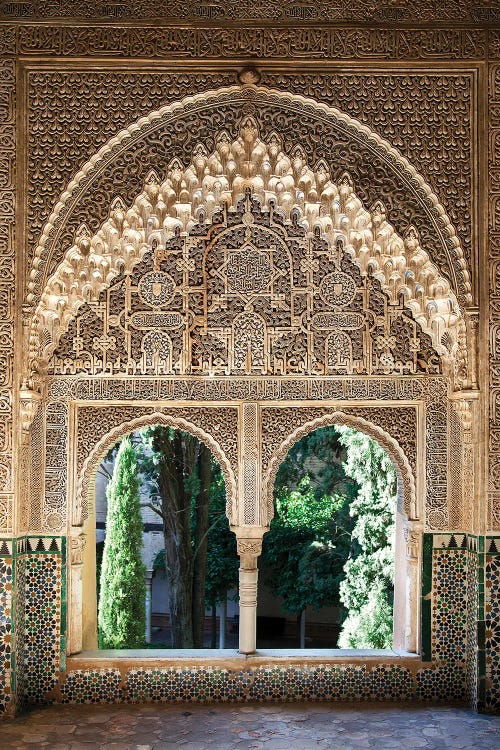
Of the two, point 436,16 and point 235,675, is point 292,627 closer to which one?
point 235,675

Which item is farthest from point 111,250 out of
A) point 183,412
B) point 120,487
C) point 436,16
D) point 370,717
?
point 120,487

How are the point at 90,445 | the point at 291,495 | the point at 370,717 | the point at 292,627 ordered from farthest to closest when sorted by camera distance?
1. the point at 292,627
2. the point at 291,495
3. the point at 90,445
4. the point at 370,717

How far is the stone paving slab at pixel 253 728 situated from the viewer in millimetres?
4684

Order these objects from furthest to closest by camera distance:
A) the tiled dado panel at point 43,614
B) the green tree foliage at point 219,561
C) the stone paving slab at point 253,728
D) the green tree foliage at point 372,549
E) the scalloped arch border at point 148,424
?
the green tree foliage at point 219,561, the green tree foliage at point 372,549, the scalloped arch border at point 148,424, the tiled dado panel at point 43,614, the stone paving slab at point 253,728

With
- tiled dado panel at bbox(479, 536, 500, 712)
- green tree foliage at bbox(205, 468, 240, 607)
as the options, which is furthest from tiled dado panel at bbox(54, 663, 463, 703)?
green tree foliage at bbox(205, 468, 240, 607)

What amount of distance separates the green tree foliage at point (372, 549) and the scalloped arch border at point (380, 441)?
2642mm

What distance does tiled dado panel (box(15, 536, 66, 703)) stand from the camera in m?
5.38

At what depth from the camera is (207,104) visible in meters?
5.32

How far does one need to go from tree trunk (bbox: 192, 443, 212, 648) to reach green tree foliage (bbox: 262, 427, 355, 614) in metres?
1.78

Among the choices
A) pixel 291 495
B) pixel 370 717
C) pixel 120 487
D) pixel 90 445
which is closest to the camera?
pixel 370 717

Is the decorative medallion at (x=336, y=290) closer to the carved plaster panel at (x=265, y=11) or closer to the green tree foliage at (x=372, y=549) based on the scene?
the carved plaster panel at (x=265, y=11)

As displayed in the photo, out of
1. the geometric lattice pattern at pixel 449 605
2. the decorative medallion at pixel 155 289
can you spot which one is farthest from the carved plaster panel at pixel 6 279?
the geometric lattice pattern at pixel 449 605

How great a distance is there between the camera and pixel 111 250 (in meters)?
5.44

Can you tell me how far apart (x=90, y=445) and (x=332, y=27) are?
3.34 metres
